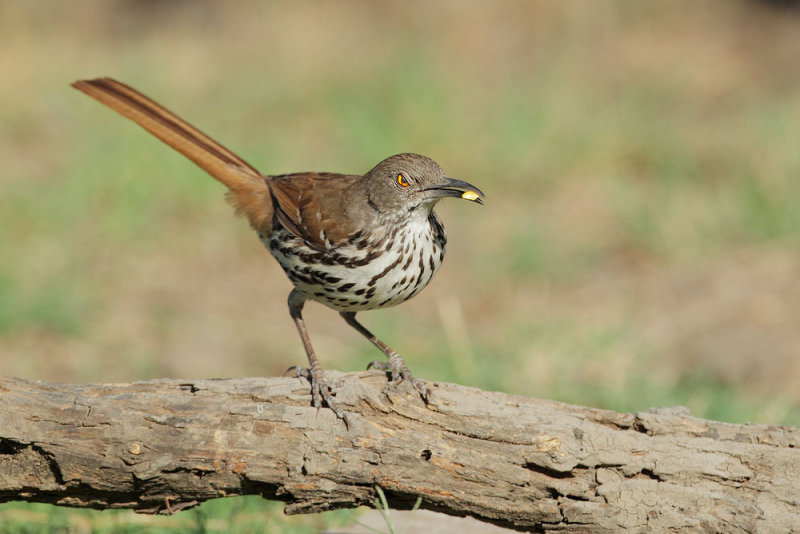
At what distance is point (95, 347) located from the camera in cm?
698

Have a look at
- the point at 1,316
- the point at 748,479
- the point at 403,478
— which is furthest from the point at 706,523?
the point at 1,316

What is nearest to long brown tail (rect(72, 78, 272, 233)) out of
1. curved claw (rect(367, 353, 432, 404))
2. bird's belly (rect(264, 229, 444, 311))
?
bird's belly (rect(264, 229, 444, 311))

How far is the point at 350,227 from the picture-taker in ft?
13.6

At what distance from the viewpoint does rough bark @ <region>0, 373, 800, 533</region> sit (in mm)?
3135

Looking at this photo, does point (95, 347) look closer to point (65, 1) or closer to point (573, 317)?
point (573, 317)

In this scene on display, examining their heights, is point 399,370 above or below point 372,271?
below

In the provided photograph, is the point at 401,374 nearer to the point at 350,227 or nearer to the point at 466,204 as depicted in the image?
the point at 350,227

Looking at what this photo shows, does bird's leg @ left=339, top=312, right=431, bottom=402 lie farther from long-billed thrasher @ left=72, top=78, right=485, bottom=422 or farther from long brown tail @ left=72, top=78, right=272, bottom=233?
long brown tail @ left=72, top=78, right=272, bottom=233

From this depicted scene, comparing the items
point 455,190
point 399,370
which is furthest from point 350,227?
point 399,370

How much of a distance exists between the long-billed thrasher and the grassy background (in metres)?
1.11

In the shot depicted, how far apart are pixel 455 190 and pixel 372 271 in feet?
1.67

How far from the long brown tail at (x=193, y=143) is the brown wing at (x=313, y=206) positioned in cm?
11

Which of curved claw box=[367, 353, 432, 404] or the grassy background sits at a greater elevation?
the grassy background

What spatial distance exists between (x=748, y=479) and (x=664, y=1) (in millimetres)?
10684
